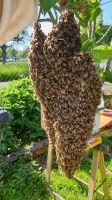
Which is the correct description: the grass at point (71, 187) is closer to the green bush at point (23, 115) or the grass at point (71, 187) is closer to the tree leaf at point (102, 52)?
the green bush at point (23, 115)

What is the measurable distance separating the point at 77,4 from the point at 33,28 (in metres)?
0.19

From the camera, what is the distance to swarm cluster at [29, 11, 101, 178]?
1.36 m

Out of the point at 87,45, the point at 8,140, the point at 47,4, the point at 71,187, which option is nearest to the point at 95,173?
the point at 71,187

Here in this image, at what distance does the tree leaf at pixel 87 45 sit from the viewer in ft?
4.35

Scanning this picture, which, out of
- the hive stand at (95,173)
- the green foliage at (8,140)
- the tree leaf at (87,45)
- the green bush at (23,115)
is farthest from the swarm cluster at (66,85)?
the green bush at (23,115)

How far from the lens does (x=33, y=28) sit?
1476mm

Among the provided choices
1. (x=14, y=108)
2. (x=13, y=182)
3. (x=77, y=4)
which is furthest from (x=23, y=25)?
(x=14, y=108)

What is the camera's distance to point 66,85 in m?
1.41

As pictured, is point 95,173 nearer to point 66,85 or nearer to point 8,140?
point 66,85

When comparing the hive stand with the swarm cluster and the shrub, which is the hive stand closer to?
the swarm cluster

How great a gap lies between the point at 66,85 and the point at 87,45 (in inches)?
6.6

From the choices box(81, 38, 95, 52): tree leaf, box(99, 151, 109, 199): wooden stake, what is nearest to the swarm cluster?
box(81, 38, 95, 52): tree leaf

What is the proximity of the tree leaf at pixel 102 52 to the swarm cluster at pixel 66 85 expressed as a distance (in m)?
0.05

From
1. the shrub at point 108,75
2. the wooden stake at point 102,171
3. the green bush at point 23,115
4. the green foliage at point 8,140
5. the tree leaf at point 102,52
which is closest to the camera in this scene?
the tree leaf at point 102,52
